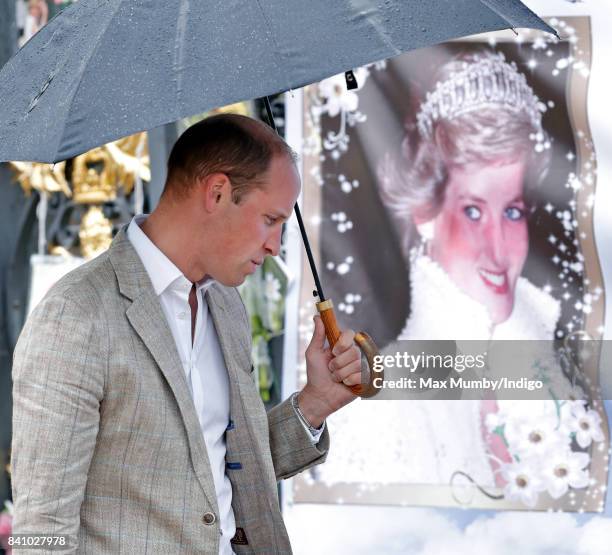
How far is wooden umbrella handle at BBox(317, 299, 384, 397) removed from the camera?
2066 mm

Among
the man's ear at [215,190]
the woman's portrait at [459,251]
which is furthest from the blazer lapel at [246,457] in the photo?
the woman's portrait at [459,251]

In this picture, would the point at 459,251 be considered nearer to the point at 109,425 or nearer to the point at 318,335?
the point at 318,335

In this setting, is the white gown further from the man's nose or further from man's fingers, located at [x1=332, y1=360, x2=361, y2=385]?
the man's nose

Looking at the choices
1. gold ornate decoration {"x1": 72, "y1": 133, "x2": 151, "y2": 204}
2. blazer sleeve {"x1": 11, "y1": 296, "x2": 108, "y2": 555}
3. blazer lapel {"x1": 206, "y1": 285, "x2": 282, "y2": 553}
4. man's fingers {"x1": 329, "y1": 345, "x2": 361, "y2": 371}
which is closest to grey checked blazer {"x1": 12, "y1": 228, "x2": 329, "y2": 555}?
blazer sleeve {"x1": 11, "y1": 296, "x2": 108, "y2": 555}

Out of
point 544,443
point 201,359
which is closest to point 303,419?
point 201,359

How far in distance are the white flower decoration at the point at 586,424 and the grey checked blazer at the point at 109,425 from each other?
177cm

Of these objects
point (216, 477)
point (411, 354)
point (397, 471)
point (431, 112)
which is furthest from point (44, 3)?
point (216, 477)

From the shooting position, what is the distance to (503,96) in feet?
10.9

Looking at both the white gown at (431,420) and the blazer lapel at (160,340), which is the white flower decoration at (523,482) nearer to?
the white gown at (431,420)

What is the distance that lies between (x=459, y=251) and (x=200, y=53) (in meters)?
1.86

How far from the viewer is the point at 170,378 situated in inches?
72.1

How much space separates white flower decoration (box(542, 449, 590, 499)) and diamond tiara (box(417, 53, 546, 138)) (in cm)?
108

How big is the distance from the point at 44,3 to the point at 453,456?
91.2 inches

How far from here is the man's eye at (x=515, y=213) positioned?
3.33m
